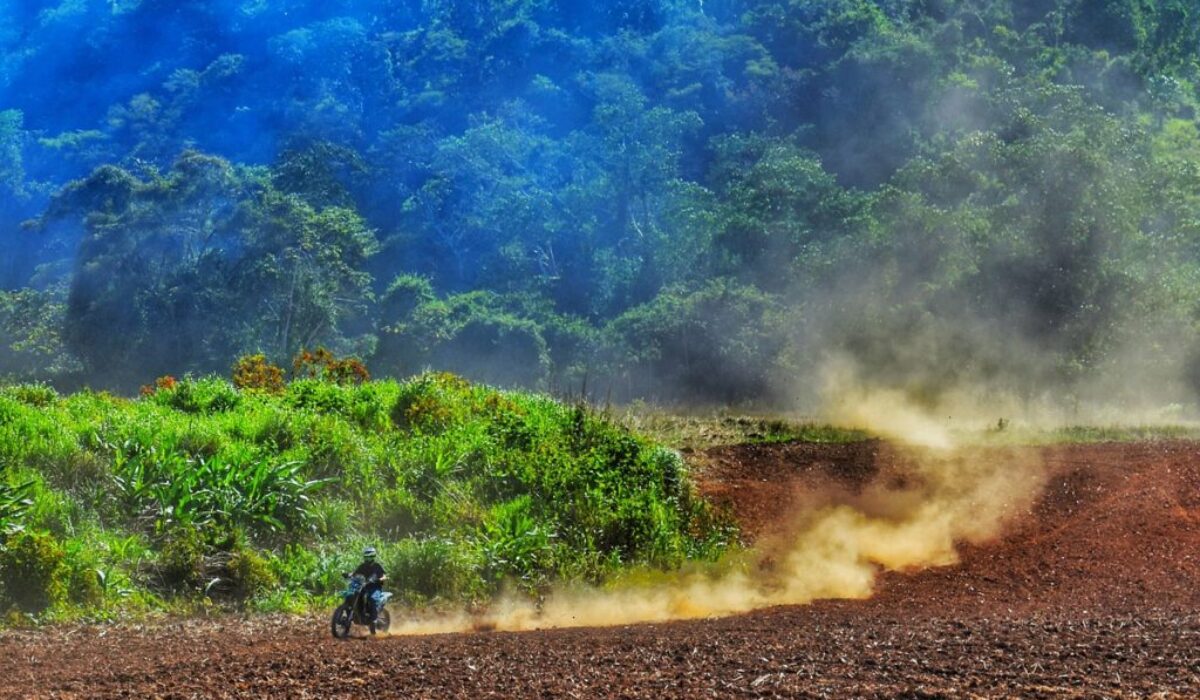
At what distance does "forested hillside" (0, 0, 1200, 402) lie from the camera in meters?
27.0

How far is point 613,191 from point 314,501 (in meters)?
28.9

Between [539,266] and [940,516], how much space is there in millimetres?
27423

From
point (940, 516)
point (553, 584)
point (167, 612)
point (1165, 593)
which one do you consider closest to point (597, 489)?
point (553, 584)

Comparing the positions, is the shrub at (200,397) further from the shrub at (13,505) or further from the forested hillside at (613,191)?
the forested hillside at (613,191)

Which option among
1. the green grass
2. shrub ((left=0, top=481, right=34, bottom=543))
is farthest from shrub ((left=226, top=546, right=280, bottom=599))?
shrub ((left=0, top=481, right=34, bottom=543))

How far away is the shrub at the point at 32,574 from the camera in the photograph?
1092 centimetres

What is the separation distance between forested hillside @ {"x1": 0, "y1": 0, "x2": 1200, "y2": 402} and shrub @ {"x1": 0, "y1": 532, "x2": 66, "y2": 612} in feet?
57.9

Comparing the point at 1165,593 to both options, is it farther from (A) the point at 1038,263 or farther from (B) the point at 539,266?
(B) the point at 539,266

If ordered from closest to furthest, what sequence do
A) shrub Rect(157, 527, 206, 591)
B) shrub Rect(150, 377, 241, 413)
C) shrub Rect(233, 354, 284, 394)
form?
shrub Rect(157, 527, 206, 591) < shrub Rect(150, 377, 241, 413) < shrub Rect(233, 354, 284, 394)

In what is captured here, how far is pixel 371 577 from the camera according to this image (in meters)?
9.71

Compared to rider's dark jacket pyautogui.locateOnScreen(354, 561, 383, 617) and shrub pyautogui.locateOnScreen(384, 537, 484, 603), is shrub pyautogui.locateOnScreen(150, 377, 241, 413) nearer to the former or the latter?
shrub pyautogui.locateOnScreen(384, 537, 484, 603)

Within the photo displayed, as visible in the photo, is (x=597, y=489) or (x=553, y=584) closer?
(x=553, y=584)

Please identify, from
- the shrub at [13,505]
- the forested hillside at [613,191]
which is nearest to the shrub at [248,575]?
the shrub at [13,505]

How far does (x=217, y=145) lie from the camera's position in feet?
158
